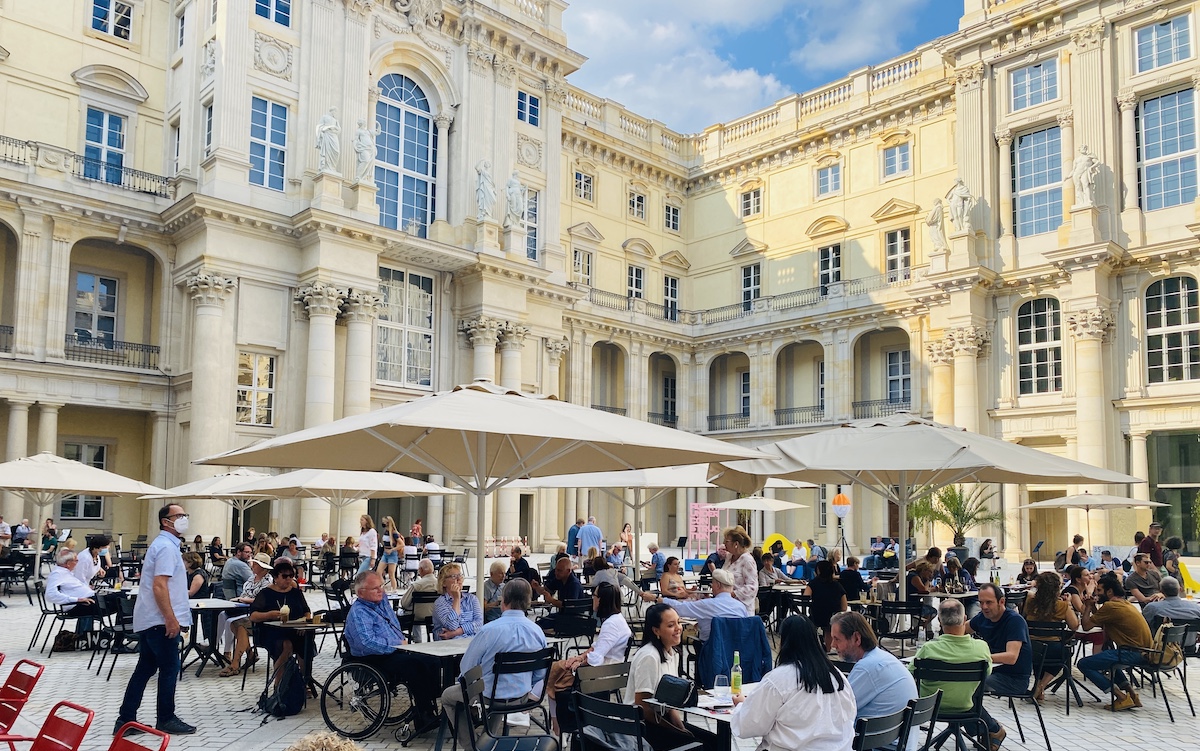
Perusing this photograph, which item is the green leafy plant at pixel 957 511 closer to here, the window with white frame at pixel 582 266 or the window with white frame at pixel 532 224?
the window with white frame at pixel 532 224

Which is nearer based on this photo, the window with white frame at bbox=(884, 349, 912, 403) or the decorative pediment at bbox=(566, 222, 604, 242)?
the window with white frame at bbox=(884, 349, 912, 403)

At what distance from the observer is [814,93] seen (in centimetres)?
3628

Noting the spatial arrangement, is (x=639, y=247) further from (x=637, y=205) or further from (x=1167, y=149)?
(x=1167, y=149)

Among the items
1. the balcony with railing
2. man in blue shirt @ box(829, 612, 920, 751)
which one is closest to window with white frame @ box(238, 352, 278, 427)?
the balcony with railing

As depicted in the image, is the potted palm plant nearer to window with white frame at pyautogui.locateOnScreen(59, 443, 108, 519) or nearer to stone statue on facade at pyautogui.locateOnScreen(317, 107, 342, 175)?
stone statue on facade at pyautogui.locateOnScreen(317, 107, 342, 175)

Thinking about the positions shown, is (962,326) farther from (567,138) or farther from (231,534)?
(231,534)

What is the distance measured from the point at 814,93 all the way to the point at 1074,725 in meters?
31.0

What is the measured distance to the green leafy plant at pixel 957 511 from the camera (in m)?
26.5

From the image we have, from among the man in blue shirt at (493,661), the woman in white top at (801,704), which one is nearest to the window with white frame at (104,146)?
the man in blue shirt at (493,661)

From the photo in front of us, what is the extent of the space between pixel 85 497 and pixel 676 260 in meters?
24.0

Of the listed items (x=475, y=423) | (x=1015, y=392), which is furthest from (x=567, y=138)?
(x=475, y=423)

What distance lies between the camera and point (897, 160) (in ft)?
111

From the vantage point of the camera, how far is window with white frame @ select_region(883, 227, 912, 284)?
33219 millimetres

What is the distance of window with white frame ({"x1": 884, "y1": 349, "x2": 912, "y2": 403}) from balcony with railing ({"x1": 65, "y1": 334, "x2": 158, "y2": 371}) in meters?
23.6
